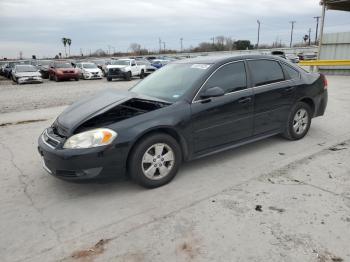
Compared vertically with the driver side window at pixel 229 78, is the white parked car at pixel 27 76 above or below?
below

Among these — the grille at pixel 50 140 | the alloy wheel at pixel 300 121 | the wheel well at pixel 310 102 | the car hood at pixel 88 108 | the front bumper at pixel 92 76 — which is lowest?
the front bumper at pixel 92 76

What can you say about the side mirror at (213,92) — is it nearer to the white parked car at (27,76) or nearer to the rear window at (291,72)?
the rear window at (291,72)

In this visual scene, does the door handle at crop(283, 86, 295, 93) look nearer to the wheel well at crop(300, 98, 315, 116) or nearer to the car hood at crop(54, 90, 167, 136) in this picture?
the wheel well at crop(300, 98, 315, 116)

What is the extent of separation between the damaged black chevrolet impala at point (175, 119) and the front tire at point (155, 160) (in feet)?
0.04

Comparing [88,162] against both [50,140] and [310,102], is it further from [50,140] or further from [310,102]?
[310,102]

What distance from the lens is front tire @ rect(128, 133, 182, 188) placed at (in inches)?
156

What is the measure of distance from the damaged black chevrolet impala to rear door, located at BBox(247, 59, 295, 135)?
0.02 metres

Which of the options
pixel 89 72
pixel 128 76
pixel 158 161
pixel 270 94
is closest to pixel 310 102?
pixel 270 94

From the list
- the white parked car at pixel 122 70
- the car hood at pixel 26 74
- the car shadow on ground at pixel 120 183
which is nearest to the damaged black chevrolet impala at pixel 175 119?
the car shadow on ground at pixel 120 183

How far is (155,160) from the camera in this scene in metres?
4.12

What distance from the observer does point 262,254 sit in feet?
9.21

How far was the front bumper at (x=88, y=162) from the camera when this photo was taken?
148 inches

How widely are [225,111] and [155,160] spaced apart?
1.29 meters

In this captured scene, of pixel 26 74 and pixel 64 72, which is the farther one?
pixel 64 72
